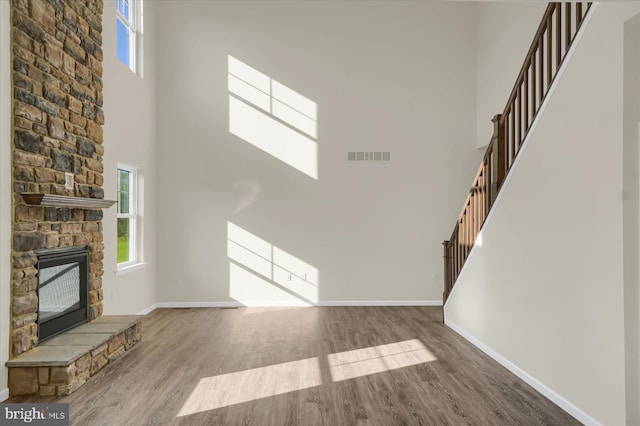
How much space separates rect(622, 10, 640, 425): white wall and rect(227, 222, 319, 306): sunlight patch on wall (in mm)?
5152

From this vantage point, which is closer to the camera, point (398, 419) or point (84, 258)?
point (398, 419)

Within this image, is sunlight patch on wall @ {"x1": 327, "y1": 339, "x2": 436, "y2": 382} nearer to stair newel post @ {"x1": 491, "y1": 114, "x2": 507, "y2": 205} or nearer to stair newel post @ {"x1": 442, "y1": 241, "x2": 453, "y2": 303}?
stair newel post @ {"x1": 442, "y1": 241, "x2": 453, "y2": 303}

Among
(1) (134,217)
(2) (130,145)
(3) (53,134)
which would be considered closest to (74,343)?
(3) (53,134)

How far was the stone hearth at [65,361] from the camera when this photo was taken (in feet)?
11.9

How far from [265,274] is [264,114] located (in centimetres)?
261

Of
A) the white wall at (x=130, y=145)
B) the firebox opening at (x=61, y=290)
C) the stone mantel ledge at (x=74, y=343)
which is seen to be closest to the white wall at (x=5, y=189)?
the stone mantel ledge at (x=74, y=343)

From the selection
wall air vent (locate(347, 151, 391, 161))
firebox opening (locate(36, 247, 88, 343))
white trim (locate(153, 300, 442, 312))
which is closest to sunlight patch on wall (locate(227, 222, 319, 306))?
white trim (locate(153, 300, 442, 312))

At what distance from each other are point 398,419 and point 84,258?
3590mm

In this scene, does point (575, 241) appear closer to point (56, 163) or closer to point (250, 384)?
point (250, 384)

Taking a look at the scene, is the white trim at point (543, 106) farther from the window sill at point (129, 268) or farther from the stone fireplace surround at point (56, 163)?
the window sill at point (129, 268)

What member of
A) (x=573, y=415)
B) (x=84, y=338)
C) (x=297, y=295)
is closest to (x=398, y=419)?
(x=573, y=415)

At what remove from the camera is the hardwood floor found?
3.29 m

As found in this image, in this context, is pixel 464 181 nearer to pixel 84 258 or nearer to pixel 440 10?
pixel 440 10

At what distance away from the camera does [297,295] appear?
24.8 feet
